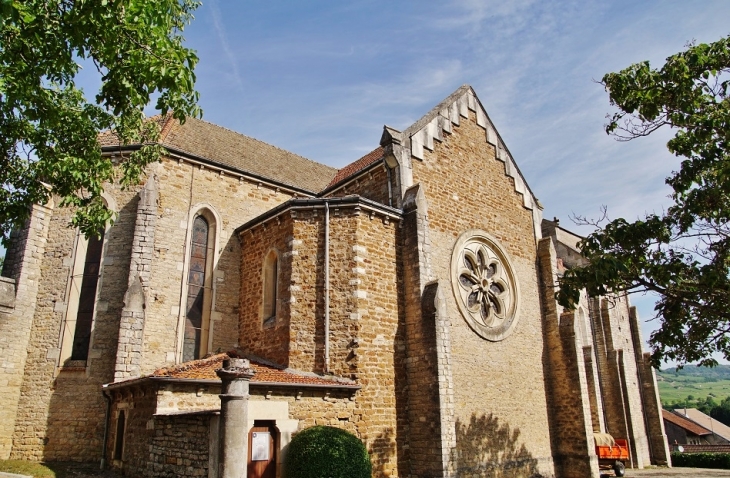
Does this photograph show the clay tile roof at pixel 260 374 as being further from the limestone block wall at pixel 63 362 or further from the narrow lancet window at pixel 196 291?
the limestone block wall at pixel 63 362

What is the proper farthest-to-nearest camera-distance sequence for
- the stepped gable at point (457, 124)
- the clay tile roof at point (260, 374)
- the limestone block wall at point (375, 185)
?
the stepped gable at point (457, 124), the limestone block wall at point (375, 185), the clay tile roof at point (260, 374)

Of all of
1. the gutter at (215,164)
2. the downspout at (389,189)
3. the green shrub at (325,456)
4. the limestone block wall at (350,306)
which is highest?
the gutter at (215,164)

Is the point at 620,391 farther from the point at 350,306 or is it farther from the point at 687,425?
the point at 687,425

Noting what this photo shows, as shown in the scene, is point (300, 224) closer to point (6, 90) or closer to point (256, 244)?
point (256, 244)

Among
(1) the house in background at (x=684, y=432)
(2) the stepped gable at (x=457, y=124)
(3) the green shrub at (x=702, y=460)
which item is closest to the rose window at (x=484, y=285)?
(2) the stepped gable at (x=457, y=124)

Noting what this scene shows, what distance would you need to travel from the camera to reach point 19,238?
50.4ft

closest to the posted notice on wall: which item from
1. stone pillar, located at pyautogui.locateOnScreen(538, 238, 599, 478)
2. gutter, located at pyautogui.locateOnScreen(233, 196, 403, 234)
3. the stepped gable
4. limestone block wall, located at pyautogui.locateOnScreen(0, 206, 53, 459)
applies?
gutter, located at pyautogui.locateOnScreen(233, 196, 403, 234)

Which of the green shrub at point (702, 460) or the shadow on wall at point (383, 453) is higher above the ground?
the shadow on wall at point (383, 453)

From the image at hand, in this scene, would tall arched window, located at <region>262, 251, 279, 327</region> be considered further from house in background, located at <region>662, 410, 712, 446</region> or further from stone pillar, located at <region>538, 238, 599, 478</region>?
house in background, located at <region>662, 410, 712, 446</region>

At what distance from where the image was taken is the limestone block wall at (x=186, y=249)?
15.0 meters

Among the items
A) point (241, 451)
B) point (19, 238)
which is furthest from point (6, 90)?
point (19, 238)

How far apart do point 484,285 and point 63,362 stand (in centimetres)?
1211

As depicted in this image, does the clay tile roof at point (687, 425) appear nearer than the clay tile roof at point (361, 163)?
No

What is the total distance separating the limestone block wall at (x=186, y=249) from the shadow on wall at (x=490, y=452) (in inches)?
282
